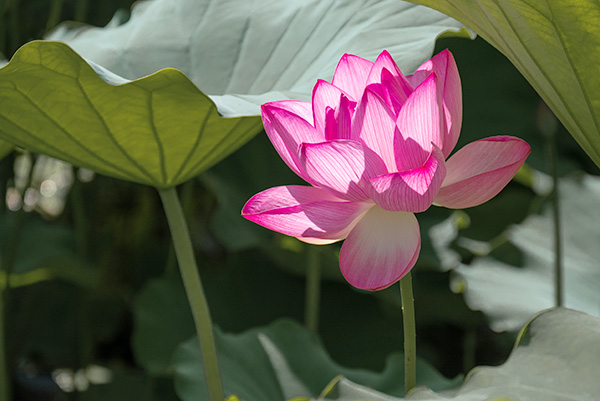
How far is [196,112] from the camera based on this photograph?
59 centimetres

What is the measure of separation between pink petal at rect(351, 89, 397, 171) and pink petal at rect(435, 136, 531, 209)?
0.13 feet

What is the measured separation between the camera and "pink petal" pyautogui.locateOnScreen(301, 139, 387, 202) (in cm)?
35

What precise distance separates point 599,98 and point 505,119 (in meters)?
0.93

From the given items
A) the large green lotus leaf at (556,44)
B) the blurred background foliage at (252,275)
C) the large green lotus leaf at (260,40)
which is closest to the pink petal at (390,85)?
the large green lotus leaf at (556,44)

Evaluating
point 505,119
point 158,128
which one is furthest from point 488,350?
point 158,128

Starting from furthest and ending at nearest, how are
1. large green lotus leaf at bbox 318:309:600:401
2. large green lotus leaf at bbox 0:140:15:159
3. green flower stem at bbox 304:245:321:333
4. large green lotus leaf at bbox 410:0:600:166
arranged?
green flower stem at bbox 304:245:321:333, large green lotus leaf at bbox 0:140:15:159, large green lotus leaf at bbox 410:0:600:166, large green lotus leaf at bbox 318:309:600:401

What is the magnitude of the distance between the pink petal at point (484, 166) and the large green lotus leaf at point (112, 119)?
0.81 feet

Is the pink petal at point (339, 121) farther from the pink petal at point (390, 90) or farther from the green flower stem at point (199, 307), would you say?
the green flower stem at point (199, 307)

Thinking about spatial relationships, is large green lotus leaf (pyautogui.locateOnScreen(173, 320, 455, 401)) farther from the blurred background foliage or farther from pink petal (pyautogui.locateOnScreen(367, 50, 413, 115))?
pink petal (pyautogui.locateOnScreen(367, 50, 413, 115))

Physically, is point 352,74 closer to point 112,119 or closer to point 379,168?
point 379,168

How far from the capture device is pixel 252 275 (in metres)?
1.42

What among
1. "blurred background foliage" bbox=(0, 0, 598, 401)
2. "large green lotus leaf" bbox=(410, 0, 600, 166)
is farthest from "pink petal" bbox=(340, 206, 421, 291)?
"blurred background foliage" bbox=(0, 0, 598, 401)

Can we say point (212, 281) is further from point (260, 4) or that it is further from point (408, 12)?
point (408, 12)

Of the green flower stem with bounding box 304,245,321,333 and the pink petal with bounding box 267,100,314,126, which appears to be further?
the green flower stem with bounding box 304,245,321,333
